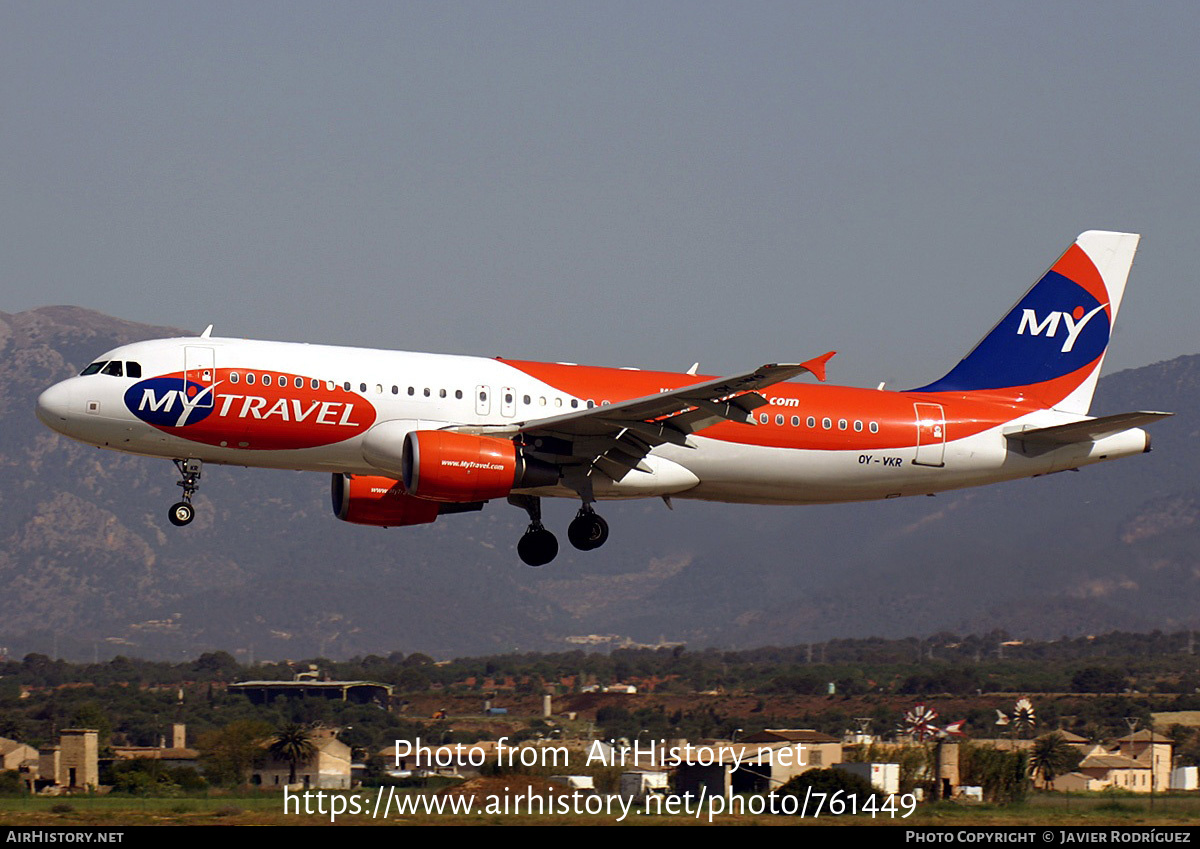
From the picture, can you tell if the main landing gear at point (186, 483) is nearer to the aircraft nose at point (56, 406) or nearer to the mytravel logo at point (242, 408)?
the mytravel logo at point (242, 408)

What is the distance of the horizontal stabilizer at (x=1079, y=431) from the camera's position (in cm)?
3719

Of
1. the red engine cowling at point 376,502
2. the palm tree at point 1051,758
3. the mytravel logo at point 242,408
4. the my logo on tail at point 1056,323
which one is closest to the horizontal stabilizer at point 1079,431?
the my logo on tail at point 1056,323

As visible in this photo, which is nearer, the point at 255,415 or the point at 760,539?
the point at 255,415

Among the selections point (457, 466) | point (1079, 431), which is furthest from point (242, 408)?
point (1079, 431)

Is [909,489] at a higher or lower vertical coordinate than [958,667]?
higher

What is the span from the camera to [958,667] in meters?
85.7

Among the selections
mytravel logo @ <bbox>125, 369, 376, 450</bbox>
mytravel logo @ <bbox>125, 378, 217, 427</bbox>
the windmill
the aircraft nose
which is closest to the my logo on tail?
mytravel logo @ <bbox>125, 369, 376, 450</bbox>

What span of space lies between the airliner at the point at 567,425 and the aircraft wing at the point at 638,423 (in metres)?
0.04

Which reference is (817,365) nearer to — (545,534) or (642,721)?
(545,534)

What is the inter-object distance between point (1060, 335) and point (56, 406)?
78.6 ft

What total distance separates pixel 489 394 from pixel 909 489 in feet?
33.9
